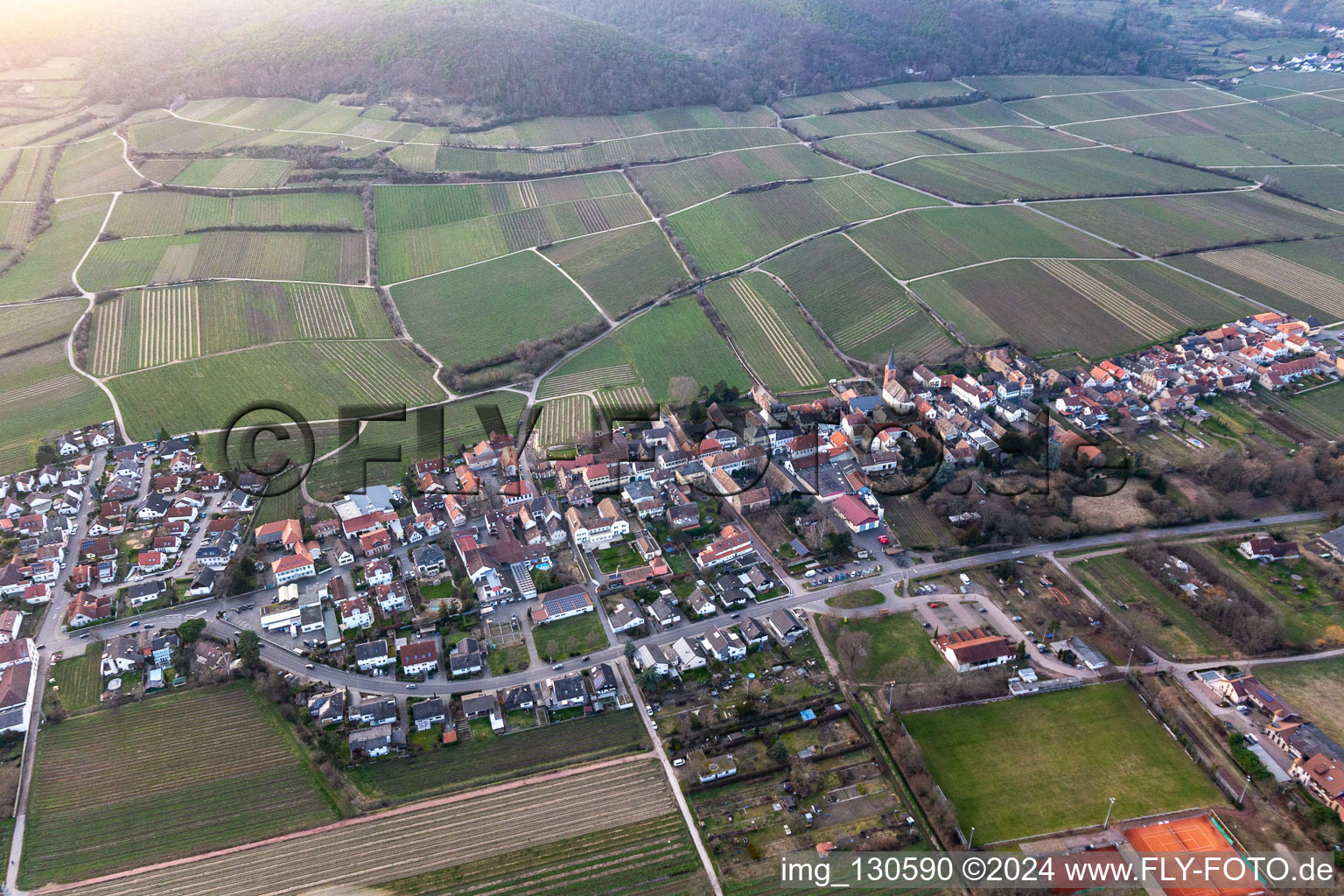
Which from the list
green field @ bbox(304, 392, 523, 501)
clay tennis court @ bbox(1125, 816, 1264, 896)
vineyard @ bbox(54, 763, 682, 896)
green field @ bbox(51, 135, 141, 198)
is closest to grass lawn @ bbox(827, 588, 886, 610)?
vineyard @ bbox(54, 763, 682, 896)

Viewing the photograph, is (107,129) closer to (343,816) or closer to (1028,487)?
A: (343,816)

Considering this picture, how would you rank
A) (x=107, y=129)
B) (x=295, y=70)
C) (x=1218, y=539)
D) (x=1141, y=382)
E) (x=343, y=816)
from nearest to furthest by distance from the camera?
(x=343, y=816)
(x=1218, y=539)
(x=1141, y=382)
(x=107, y=129)
(x=295, y=70)

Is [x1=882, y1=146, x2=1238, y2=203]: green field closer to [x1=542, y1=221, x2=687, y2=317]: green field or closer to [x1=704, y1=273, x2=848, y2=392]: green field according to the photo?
[x1=704, y1=273, x2=848, y2=392]: green field

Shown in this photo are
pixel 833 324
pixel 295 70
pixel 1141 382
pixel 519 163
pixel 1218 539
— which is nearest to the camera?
pixel 1218 539

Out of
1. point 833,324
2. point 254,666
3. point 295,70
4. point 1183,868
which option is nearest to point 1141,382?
point 833,324

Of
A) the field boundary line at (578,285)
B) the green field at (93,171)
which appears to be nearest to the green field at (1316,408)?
the field boundary line at (578,285)

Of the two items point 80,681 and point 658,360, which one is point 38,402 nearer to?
point 80,681
